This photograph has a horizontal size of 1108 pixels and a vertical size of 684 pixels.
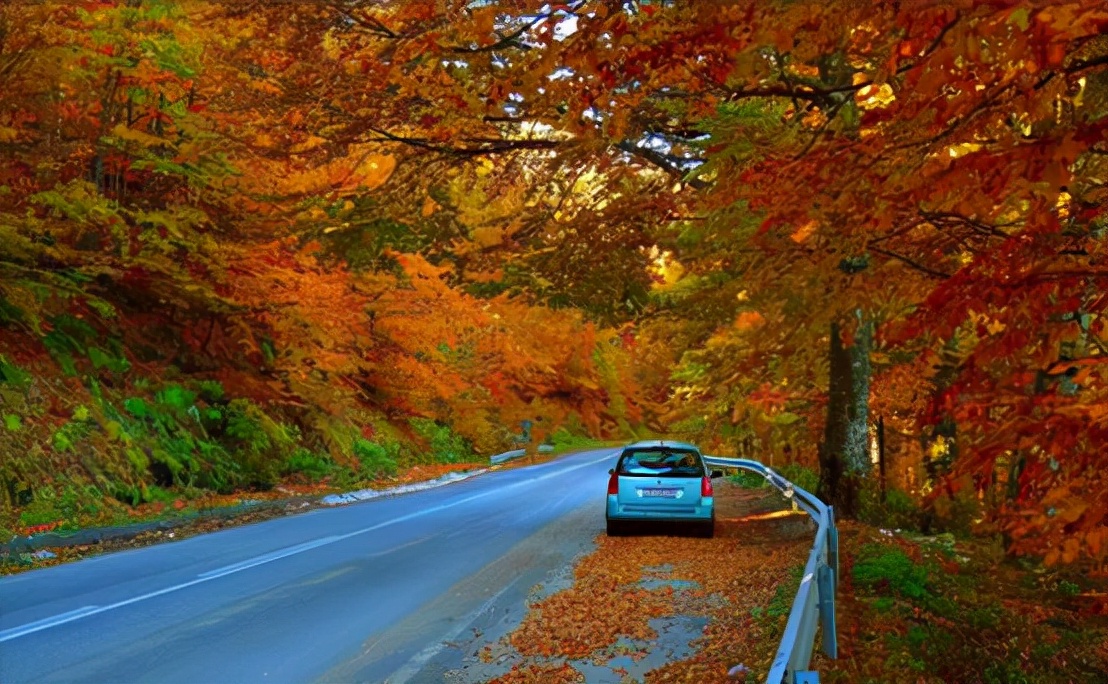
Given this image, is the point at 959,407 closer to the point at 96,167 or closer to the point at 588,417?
the point at 96,167

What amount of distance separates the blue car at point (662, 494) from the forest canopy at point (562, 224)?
2.48 metres

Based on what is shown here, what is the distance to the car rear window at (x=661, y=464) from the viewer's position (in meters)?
14.5

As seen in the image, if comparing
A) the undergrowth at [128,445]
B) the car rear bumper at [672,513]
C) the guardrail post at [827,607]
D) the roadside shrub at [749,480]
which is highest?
the undergrowth at [128,445]

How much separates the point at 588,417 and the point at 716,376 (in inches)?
1752

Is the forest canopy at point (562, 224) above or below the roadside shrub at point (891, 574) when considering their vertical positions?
above

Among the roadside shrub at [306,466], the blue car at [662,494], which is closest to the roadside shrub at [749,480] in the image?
the blue car at [662,494]

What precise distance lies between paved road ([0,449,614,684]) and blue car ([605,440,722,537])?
82 cm

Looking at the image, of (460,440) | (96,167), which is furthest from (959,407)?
(460,440)

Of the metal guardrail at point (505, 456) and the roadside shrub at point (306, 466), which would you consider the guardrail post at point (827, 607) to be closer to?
the roadside shrub at point (306, 466)

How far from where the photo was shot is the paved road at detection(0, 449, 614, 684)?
6.78 metres

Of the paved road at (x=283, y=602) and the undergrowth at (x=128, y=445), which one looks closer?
the paved road at (x=283, y=602)

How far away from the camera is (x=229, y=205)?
17.7 metres

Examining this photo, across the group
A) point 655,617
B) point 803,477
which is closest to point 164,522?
point 655,617

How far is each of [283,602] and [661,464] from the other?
7.38m
